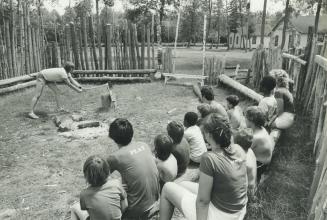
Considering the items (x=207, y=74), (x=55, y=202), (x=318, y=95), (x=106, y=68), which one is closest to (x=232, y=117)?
(x=318, y=95)

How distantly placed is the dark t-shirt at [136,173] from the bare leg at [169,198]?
0.26 m

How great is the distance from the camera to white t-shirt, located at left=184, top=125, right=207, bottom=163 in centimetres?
507

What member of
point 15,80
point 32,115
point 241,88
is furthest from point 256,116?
point 15,80

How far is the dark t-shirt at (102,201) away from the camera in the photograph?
3.24 meters

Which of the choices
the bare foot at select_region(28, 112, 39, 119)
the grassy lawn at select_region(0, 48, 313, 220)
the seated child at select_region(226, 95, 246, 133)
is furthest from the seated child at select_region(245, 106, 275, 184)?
the bare foot at select_region(28, 112, 39, 119)

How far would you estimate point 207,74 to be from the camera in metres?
14.0

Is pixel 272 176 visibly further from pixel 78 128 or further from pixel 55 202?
pixel 78 128

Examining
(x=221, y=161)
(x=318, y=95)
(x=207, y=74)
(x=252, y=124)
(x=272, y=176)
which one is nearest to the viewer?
(x=221, y=161)

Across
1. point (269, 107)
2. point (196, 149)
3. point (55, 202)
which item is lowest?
point (55, 202)

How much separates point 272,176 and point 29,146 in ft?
15.3

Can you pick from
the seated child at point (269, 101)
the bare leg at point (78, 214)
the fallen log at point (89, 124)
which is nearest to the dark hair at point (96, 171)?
the bare leg at point (78, 214)

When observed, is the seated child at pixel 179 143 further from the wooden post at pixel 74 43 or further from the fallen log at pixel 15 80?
the wooden post at pixel 74 43

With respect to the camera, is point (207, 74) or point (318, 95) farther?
point (207, 74)

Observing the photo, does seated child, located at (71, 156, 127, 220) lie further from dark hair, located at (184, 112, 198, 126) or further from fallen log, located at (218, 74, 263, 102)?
fallen log, located at (218, 74, 263, 102)
